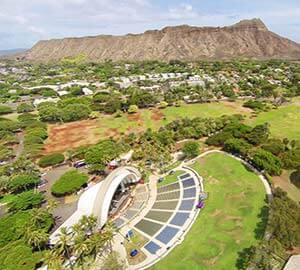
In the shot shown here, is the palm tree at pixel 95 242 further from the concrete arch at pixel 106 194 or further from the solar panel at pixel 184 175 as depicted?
the solar panel at pixel 184 175

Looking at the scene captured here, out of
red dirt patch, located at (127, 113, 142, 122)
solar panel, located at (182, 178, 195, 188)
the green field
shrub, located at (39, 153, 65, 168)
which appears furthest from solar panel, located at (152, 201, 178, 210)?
red dirt patch, located at (127, 113, 142, 122)

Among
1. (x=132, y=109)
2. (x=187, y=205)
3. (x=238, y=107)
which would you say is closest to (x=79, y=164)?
(x=187, y=205)

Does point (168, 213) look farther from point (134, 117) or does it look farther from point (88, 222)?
point (134, 117)

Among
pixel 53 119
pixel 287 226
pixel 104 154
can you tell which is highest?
pixel 287 226

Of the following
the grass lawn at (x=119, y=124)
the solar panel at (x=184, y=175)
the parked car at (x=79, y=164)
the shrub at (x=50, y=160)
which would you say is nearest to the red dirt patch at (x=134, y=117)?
the grass lawn at (x=119, y=124)

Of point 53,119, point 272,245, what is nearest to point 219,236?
point 272,245

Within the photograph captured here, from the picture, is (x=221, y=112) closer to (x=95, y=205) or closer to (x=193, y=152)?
(x=193, y=152)

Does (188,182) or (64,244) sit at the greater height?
(64,244)
